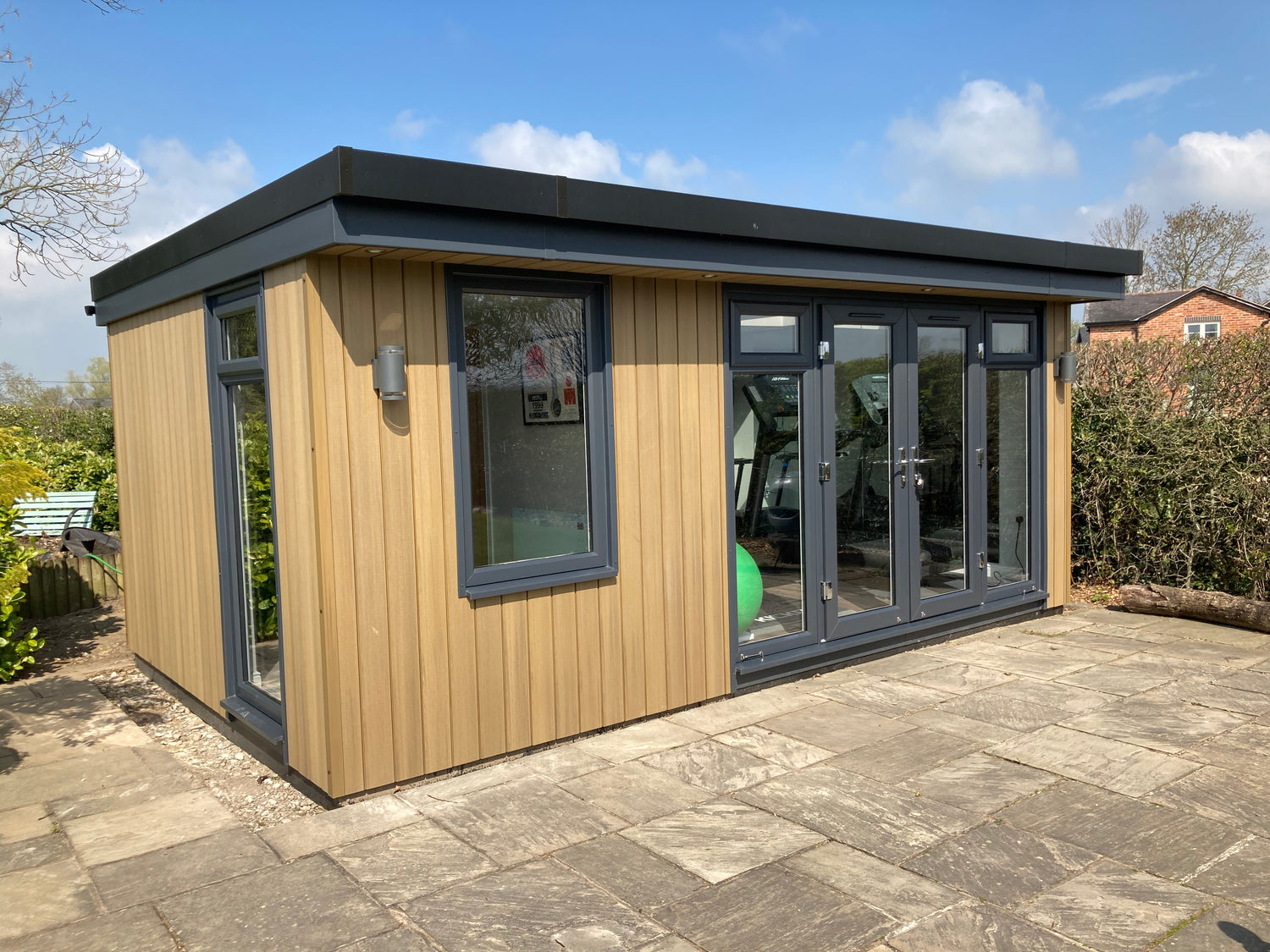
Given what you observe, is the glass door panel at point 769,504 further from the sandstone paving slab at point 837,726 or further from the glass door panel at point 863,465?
the sandstone paving slab at point 837,726

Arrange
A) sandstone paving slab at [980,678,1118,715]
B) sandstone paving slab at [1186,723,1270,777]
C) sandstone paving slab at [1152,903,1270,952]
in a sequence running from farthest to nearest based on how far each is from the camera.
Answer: sandstone paving slab at [980,678,1118,715], sandstone paving slab at [1186,723,1270,777], sandstone paving slab at [1152,903,1270,952]

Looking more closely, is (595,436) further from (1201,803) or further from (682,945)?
(1201,803)

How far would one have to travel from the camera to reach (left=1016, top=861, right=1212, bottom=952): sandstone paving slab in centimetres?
255

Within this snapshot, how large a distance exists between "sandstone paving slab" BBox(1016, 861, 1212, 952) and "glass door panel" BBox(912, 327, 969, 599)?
2.94m

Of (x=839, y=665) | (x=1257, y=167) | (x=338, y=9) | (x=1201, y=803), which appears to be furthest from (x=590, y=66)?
(x=1257, y=167)

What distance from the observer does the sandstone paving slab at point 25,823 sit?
11.4 feet

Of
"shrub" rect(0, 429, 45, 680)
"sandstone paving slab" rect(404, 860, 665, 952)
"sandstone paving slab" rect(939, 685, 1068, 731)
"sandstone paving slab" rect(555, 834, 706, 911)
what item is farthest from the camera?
"shrub" rect(0, 429, 45, 680)

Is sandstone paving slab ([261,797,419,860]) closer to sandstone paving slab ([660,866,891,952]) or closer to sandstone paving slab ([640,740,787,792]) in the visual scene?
sandstone paving slab ([640,740,787,792])

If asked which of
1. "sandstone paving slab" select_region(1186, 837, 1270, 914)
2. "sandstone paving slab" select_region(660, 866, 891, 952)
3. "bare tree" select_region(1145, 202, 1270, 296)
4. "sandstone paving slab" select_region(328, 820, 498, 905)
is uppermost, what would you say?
"bare tree" select_region(1145, 202, 1270, 296)

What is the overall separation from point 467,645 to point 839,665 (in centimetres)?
241

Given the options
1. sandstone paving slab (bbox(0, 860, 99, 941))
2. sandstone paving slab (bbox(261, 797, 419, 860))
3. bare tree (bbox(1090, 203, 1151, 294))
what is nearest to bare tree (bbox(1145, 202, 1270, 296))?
bare tree (bbox(1090, 203, 1151, 294))

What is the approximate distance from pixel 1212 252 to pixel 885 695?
29.2 metres

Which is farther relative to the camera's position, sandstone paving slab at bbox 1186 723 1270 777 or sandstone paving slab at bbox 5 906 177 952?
sandstone paving slab at bbox 1186 723 1270 777

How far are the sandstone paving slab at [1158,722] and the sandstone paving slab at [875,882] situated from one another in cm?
173
